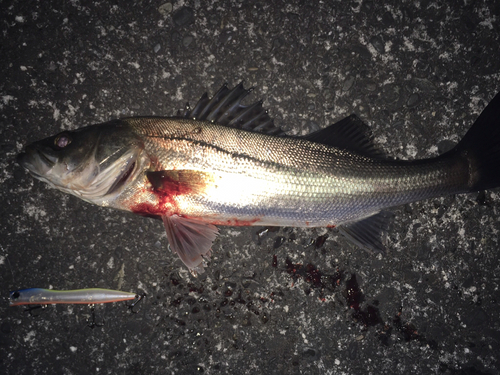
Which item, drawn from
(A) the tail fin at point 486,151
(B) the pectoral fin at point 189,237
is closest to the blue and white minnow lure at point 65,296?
(B) the pectoral fin at point 189,237

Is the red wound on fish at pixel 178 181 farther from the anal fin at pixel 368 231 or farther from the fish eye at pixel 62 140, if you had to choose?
the anal fin at pixel 368 231

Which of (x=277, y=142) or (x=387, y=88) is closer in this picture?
(x=277, y=142)

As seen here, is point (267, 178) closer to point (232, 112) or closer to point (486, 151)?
point (232, 112)

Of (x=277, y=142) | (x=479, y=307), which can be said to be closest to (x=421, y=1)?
(x=277, y=142)

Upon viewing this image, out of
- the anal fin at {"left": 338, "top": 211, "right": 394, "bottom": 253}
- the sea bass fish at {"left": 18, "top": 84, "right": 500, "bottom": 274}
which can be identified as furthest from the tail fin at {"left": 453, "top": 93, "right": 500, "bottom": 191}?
the anal fin at {"left": 338, "top": 211, "right": 394, "bottom": 253}

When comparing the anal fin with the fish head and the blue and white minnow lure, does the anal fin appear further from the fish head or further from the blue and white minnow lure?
the blue and white minnow lure

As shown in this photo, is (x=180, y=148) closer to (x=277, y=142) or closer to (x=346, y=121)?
(x=277, y=142)
